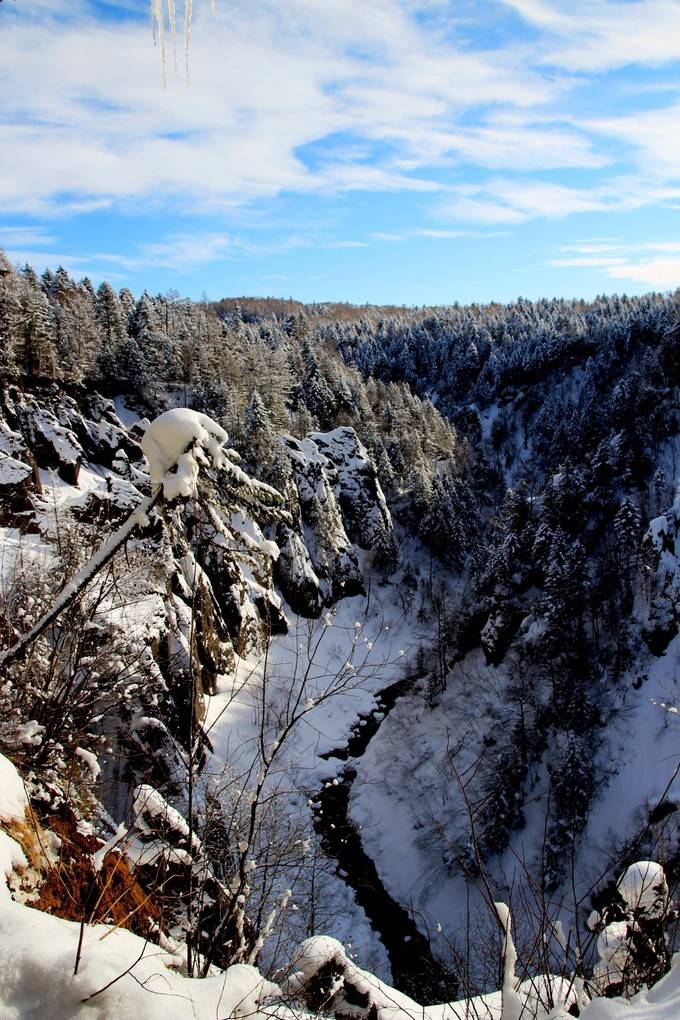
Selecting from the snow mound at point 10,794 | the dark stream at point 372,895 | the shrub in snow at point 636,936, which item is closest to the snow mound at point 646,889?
the shrub in snow at point 636,936

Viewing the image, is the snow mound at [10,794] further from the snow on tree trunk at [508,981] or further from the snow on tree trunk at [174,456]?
the snow on tree trunk at [508,981]

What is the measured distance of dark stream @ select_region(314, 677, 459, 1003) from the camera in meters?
19.7

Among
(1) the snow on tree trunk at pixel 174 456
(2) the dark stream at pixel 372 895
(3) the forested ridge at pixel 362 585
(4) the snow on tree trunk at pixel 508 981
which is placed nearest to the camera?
(4) the snow on tree trunk at pixel 508 981

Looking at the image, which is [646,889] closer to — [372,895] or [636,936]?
[636,936]

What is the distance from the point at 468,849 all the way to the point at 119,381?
49310mm

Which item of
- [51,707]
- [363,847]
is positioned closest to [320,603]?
[363,847]

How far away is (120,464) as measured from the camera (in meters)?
39.0

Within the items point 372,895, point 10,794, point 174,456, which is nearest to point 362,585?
point 372,895

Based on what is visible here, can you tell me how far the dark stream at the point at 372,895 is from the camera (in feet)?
64.7

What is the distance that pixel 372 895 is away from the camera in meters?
25.4

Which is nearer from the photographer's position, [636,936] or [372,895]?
[636,936]

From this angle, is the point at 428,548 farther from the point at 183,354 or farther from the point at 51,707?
the point at 51,707

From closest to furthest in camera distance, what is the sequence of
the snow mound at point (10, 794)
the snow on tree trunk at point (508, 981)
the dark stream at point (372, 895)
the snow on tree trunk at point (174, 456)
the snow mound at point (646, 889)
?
1. the snow on tree trunk at point (508, 981)
2. the snow on tree trunk at point (174, 456)
3. the snow mound at point (10, 794)
4. the snow mound at point (646, 889)
5. the dark stream at point (372, 895)

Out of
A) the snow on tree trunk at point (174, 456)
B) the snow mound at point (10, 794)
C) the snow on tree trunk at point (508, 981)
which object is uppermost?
the snow on tree trunk at point (174, 456)
